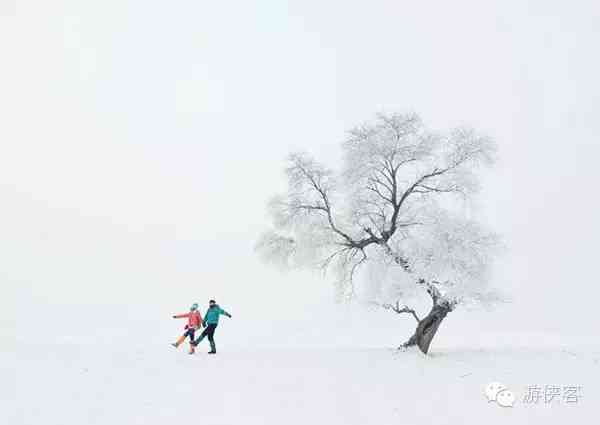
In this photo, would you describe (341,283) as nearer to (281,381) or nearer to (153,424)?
(281,381)

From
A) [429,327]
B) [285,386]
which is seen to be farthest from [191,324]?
[429,327]

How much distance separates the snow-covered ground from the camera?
12586 millimetres

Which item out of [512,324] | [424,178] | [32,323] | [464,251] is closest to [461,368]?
[464,251]

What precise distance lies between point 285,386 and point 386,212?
11642 millimetres

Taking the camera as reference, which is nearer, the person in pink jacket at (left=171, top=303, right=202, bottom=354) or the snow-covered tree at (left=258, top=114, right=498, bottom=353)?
the person in pink jacket at (left=171, top=303, right=202, bottom=354)

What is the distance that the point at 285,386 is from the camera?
15023mm

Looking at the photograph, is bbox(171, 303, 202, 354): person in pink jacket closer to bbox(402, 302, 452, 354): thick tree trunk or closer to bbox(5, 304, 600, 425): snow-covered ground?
bbox(5, 304, 600, 425): snow-covered ground

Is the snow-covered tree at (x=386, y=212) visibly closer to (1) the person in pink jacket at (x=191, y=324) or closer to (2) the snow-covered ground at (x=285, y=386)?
(2) the snow-covered ground at (x=285, y=386)

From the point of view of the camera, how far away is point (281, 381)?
15539 mm

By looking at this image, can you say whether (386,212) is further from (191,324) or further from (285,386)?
(285,386)

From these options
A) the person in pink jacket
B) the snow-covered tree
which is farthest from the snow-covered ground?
the snow-covered tree

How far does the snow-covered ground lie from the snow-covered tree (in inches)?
132

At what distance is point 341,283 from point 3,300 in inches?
2440

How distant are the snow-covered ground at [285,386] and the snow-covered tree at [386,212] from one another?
3340mm
